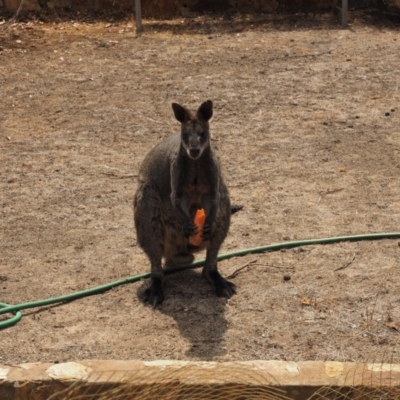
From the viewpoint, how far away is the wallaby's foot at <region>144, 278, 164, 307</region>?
18.3ft

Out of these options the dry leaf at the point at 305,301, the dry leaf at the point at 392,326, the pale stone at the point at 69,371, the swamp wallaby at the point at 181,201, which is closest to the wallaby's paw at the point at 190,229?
the swamp wallaby at the point at 181,201

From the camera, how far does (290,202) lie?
6961 millimetres

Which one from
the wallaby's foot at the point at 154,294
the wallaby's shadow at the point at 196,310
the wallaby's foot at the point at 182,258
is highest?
the wallaby's foot at the point at 182,258

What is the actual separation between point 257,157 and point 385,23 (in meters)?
4.36

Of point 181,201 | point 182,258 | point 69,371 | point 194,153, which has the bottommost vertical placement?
point 182,258

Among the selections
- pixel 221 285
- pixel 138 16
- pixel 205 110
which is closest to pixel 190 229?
pixel 221 285

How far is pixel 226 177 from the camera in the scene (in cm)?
747

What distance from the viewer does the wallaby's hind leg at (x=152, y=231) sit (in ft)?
18.6

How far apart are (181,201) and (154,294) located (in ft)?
1.94

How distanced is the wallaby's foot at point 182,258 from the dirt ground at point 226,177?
129 millimetres

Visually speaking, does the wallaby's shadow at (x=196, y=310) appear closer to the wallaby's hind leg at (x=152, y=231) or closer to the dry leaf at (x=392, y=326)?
the wallaby's hind leg at (x=152, y=231)

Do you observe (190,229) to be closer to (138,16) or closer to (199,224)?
(199,224)

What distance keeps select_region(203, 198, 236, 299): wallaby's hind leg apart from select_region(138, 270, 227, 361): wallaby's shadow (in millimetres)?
70

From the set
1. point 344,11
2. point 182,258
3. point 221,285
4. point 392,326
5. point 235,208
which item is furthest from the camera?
point 344,11
